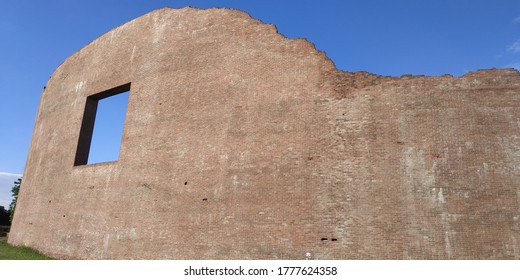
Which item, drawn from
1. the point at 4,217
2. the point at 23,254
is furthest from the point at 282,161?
the point at 4,217

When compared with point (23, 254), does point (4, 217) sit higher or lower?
higher

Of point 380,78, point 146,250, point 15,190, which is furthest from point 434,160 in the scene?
point 15,190

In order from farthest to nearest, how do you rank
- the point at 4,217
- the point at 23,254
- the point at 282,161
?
1. the point at 4,217
2. the point at 23,254
3. the point at 282,161

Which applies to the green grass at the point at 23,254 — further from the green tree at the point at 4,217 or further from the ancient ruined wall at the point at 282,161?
the green tree at the point at 4,217

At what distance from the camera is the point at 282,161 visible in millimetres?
8461

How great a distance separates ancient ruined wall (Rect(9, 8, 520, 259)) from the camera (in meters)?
7.20

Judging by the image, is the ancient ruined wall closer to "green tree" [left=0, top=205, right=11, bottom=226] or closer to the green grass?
the green grass

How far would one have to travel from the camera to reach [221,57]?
401 inches

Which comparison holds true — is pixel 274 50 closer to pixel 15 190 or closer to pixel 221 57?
pixel 221 57

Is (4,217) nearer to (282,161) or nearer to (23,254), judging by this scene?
(23,254)

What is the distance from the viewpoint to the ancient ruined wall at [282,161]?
7195 mm

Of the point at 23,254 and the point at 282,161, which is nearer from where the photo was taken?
the point at 282,161

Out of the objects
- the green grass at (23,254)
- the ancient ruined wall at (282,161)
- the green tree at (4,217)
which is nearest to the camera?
the ancient ruined wall at (282,161)

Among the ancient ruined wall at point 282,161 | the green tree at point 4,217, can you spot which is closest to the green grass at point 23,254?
the ancient ruined wall at point 282,161
